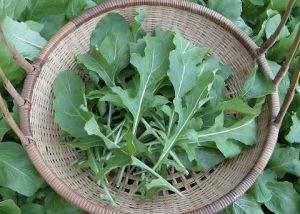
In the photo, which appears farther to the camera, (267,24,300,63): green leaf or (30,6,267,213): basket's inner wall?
(267,24,300,63): green leaf

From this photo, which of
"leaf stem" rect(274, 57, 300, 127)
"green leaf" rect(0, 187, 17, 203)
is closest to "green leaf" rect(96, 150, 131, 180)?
"green leaf" rect(0, 187, 17, 203)

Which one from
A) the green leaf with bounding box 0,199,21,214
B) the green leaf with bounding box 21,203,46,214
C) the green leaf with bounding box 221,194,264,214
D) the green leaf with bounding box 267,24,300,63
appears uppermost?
the green leaf with bounding box 267,24,300,63

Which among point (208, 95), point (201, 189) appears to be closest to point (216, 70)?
point (208, 95)

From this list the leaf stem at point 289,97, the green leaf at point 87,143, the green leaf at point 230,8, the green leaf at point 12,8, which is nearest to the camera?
the leaf stem at point 289,97

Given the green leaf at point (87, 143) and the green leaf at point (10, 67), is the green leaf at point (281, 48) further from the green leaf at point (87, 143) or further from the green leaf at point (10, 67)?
the green leaf at point (10, 67)

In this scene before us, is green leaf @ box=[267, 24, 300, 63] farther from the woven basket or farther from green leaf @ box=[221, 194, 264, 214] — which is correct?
green leaf @ box=[221, 194, 264, 214]

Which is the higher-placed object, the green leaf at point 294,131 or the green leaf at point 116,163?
the green leaf at point 294,131

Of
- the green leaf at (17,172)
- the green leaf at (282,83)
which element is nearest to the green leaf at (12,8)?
the green leaf at (17,172)

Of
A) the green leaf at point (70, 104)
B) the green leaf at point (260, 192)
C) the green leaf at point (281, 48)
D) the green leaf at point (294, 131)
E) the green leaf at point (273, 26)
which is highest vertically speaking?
the green leaf at point (273, 26)
